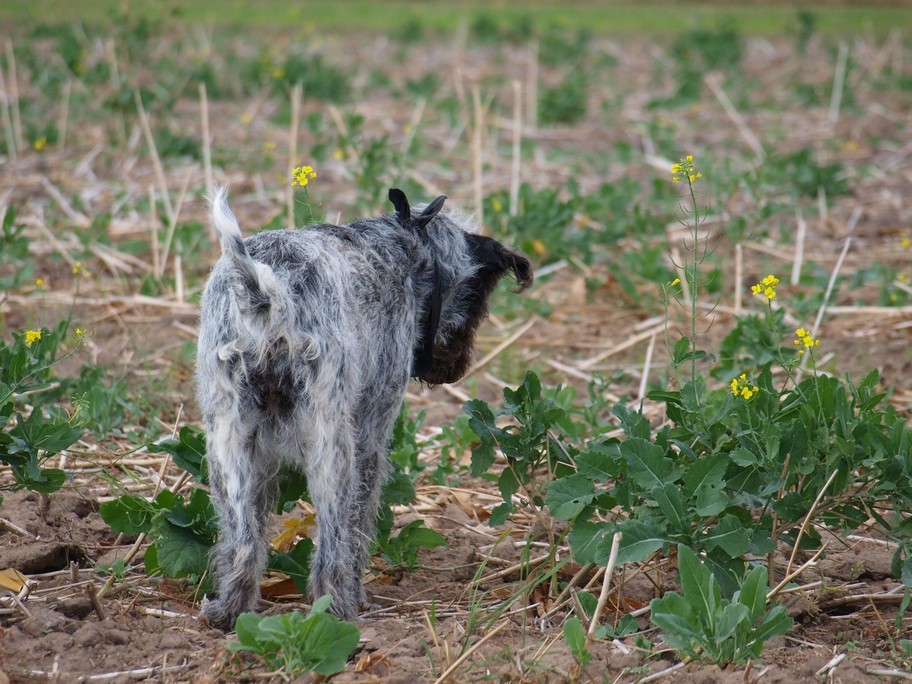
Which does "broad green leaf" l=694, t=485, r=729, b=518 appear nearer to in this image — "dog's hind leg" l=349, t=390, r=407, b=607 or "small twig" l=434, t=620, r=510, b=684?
"small twig" l=434, t=620, r=510, b=684

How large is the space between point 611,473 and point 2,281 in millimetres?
4883

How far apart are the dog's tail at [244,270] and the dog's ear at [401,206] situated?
2.98ft

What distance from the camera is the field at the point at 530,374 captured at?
12.4 feet

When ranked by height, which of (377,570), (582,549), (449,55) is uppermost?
(449,55)

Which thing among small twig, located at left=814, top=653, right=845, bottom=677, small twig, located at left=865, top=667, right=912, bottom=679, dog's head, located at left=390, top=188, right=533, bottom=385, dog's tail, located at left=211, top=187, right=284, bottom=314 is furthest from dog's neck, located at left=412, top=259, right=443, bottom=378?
small twig, located at left=865, top=667, right=912, bottom=679

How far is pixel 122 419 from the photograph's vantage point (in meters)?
5.66

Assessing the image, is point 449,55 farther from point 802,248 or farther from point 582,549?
point 582,549

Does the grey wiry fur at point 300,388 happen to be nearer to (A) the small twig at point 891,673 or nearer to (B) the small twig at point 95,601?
(B) the small twig at point 95,601

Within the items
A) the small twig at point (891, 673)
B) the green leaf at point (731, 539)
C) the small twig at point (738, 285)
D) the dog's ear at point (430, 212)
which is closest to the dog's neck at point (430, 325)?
the dog's ear at point (430, 212)

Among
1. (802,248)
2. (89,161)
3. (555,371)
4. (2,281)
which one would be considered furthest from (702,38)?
(2,281)

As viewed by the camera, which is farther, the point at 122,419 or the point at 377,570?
the point at 122,419

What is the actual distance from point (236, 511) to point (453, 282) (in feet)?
4.71

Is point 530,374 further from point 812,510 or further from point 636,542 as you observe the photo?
point 812,510

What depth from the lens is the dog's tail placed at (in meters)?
3.47
